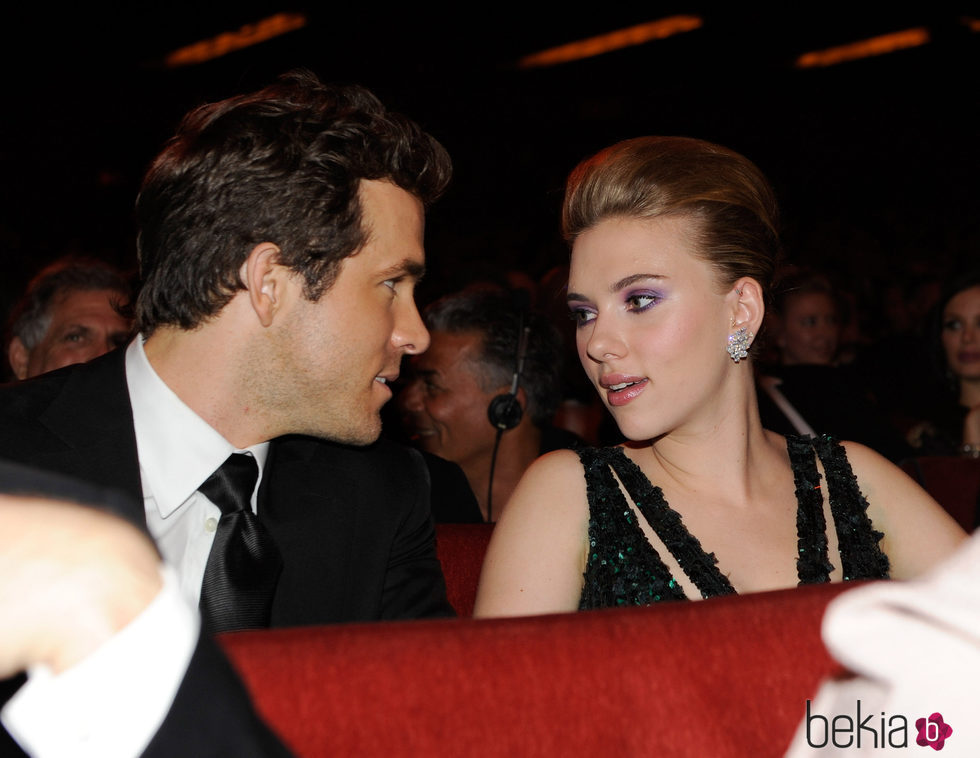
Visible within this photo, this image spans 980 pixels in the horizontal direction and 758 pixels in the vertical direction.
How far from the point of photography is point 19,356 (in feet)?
11.9

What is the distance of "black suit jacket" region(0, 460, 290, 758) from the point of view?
56 centimetres

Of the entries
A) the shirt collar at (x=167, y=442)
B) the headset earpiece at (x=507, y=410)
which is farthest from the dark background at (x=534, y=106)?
the shirt collar at (x=167, y=442)

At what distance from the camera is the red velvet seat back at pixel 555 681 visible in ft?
3.46

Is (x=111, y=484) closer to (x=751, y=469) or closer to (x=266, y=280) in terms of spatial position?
(x=266, y=280)

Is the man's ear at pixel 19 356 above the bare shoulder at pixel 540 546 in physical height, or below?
above

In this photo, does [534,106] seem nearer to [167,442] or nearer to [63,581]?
[167,442]

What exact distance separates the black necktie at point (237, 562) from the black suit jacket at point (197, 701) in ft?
3.82

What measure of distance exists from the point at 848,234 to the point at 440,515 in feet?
30.8

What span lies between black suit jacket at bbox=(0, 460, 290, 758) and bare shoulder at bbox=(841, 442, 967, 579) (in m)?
1.86

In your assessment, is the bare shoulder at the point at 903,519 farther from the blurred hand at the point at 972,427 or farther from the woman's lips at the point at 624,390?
the blurred hand at the point at 972,427

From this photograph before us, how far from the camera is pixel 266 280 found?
2055mm

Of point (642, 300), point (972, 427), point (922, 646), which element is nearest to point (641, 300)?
point (642, 300)

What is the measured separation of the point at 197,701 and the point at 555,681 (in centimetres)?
61

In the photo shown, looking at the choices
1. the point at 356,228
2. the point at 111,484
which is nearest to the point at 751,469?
the point at 356,228
